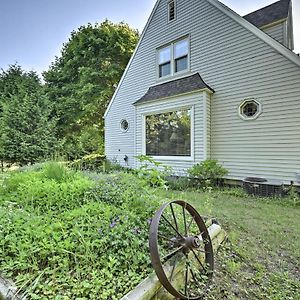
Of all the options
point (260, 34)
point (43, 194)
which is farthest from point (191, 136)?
point (43, 194)

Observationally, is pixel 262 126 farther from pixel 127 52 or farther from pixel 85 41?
pixel 85 41

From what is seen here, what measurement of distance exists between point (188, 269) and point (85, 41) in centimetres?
1584

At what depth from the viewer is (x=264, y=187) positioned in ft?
18.8

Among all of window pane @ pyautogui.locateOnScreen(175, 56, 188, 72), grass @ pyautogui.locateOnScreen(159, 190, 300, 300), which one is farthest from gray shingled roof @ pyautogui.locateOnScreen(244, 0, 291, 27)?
grass @ pyautogui.locateOnScreen(159, 190, 300, 300)

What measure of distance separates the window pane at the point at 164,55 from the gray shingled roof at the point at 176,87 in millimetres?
957

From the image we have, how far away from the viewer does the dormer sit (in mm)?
6980

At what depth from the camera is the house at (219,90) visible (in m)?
5.89

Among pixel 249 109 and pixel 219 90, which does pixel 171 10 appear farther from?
pixel 249 109

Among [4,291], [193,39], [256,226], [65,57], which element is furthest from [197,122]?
[65,57]

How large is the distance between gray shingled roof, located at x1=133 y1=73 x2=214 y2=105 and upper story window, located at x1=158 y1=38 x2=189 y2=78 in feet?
1.54

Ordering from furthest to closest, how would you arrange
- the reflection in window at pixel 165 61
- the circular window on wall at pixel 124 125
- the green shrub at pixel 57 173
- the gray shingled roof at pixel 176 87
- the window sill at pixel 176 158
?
the circular window on wall at pixel 124 125 < the reflection in window at pixel 165 61 < the window sill at pixel 176 158 < the gray shingled roof at pixel 176 87 < the green shrub at pixel 57 173

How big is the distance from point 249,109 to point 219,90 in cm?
116

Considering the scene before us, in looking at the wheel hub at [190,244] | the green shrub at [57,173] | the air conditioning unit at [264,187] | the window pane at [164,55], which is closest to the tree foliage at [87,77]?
the window pane at [164,55]

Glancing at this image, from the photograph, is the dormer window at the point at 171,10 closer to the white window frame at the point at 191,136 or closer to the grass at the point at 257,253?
the white window frame at the point at 191,136
